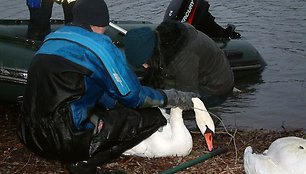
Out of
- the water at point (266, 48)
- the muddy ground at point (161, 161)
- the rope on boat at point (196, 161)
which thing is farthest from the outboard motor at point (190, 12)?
the rope on boat at point (196, 161)

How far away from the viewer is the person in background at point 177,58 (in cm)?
402

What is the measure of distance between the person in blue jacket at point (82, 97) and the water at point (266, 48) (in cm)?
261

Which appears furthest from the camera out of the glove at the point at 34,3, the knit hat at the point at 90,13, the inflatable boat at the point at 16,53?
the glove at the point at 34,3

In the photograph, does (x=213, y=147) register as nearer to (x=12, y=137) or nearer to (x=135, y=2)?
(x=12, y=137)

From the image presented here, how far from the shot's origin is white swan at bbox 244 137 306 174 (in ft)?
10.6

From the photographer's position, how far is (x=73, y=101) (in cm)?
326

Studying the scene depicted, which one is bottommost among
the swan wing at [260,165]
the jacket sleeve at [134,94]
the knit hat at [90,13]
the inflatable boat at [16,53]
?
the inflatable boat at [16,53]

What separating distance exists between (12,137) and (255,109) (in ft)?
9.82

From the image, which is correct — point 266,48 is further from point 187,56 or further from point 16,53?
point 187,56

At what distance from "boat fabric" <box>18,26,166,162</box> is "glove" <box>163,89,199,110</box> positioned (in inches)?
7.7

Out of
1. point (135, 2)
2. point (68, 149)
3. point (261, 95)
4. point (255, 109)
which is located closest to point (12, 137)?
point (68, 149)

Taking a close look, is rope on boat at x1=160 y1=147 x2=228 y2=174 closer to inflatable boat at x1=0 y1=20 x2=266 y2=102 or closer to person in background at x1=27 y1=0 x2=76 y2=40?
inflatable boat at x1=0 y1=20 x2=266 y2=102

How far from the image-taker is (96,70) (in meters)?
3.21

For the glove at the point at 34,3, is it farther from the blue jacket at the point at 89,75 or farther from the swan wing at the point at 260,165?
the swan wing at the point at 260,165
